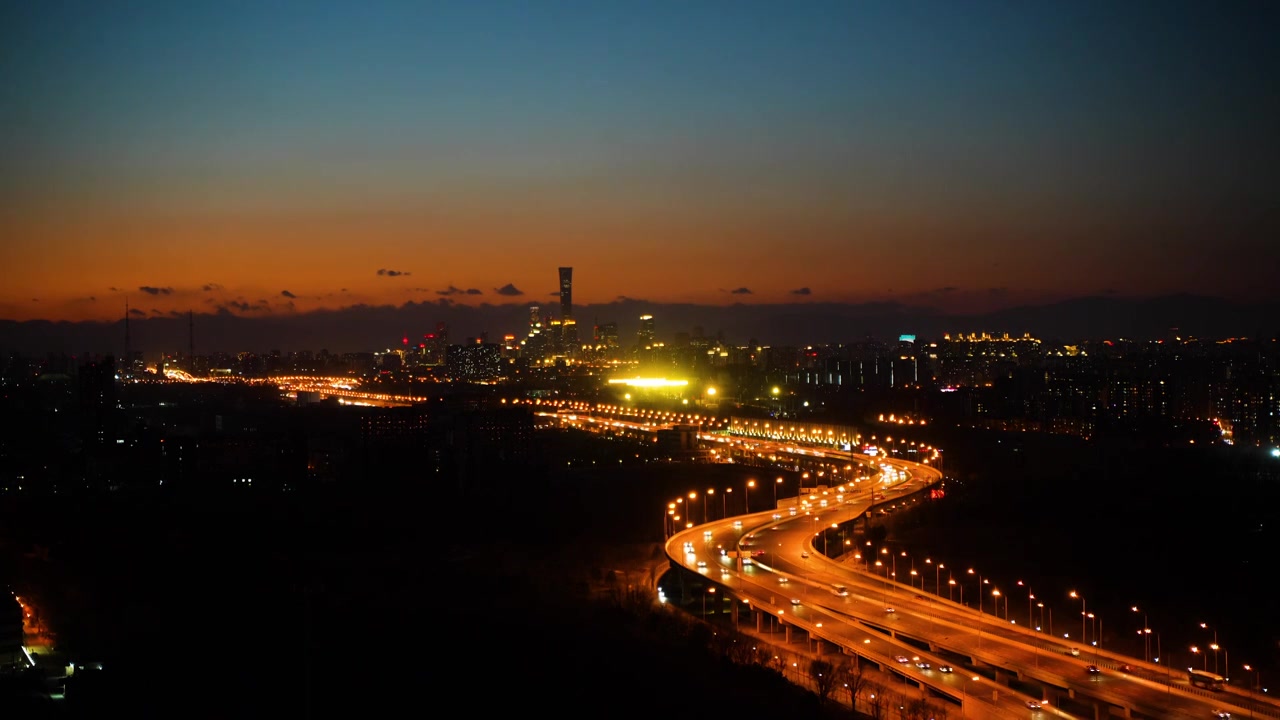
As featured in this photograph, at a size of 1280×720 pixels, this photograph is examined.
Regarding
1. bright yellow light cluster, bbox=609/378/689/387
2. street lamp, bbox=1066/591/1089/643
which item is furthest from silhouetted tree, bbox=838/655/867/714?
bright yellow light cluster, bbox=609/378/689/387

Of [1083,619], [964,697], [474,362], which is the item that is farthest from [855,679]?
[474,362]

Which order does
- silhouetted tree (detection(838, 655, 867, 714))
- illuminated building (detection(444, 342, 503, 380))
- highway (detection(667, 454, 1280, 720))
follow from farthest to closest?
illuminated building (detection(444, 342, 503, 380)), silhouetted tree (detection(838, 655, 867, 714)), highway (detection(667, 454, 1280, 720))

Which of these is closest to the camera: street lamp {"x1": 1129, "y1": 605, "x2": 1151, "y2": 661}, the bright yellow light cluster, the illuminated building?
street lamp {"x1": 1129, "y1": 605, "x2": 1151, "y2": 661}

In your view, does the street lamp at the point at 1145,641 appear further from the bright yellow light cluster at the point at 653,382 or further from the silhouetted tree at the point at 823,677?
the bright yellow light cluster at the point at 653,382

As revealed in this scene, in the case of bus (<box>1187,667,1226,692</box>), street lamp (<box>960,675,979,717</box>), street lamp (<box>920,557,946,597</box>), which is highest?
bus (<box>1187,667,1226,692</box>)

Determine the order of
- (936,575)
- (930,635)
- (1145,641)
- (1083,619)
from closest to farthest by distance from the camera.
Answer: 1. (930,635)
2. (1145,641)
3. (1083,619)
4. (936,575)

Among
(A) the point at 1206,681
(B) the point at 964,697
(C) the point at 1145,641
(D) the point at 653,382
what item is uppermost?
(D) the point at 653,382

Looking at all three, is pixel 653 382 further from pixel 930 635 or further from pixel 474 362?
pixel 930 635

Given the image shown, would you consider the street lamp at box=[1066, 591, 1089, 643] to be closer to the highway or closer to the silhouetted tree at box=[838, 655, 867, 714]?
the highway

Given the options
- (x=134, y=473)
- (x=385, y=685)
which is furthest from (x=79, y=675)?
(x=134, y=473)

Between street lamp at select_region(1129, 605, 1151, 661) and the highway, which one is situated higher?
the highway
